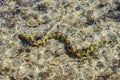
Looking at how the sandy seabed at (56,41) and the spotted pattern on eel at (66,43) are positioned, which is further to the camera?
the spotted pattern on eel at (66,43)

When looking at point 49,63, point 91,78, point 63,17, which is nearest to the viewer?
point 91,78

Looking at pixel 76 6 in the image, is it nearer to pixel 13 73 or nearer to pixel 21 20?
pixel 21 20

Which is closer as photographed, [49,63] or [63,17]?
[49,63]

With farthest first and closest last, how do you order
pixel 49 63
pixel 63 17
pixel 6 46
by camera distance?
pixel 63 17
pixel 6 46
pixel 49 63

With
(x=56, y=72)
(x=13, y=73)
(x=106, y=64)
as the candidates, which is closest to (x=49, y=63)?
(x=56, y=72)
